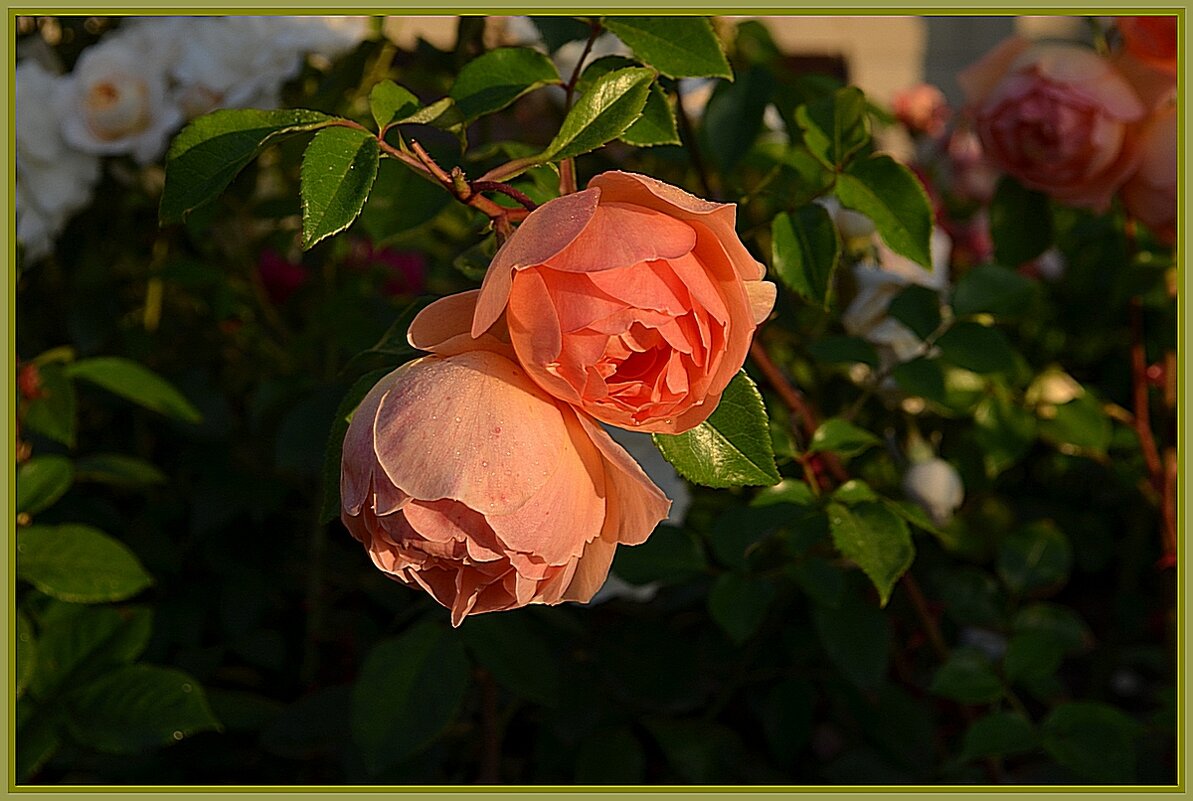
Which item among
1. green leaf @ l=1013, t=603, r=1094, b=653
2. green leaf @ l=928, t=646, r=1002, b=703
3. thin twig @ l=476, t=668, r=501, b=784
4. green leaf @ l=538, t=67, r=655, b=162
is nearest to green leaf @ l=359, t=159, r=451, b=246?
green leaf @ l=538, t=67, r=655, b=162

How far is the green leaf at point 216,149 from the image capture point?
0.50 m

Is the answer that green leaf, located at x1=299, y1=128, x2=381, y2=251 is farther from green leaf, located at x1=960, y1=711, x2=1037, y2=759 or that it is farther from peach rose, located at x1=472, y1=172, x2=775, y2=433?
green leaf, located at x1=960, y1=711, x2=1037, y2=759

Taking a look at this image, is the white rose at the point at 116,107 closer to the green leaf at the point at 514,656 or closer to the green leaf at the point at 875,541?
the green leaf at the point at 514,656

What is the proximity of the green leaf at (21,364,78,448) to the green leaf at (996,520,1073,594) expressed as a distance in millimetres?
808

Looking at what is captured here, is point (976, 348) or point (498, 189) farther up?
point (498, 189)

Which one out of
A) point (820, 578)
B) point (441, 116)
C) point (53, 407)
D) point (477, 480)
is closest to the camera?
point (477, 480)

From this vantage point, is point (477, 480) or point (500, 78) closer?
point (477, 480)

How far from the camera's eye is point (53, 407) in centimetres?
95

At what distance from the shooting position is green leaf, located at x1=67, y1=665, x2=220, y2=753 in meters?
0.87

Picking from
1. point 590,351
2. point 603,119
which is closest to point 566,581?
point 590,351

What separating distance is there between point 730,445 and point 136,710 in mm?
592

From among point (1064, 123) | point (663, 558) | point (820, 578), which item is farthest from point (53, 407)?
point (1064, 123)

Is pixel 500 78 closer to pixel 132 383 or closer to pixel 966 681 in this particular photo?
pixel 132 383

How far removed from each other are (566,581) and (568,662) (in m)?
0.58
